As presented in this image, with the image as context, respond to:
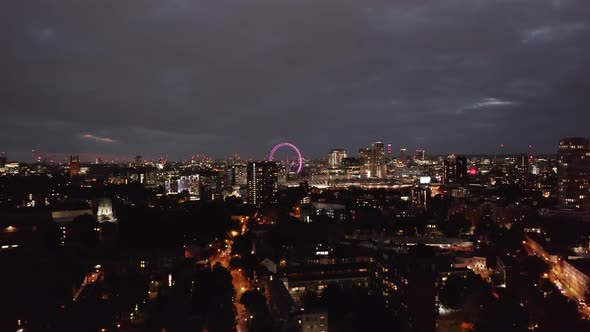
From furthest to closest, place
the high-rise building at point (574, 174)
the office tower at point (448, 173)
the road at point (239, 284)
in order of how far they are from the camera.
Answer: the office tower at point (448, 173)
the high-rise building at point (574, 174)
the road at point (239, 284)

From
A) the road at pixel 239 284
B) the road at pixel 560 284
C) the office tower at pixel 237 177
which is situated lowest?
the road at pixel 560 284

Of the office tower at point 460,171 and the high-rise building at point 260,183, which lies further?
the office tower at point 460,171

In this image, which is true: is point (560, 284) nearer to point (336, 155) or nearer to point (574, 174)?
point (574, 174)

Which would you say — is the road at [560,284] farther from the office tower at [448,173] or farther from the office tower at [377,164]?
the office tower at [377,164]

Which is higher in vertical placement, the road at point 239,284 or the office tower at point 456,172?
the office tower at point 456,172

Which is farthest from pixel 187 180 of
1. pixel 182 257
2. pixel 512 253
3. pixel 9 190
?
pixel 512 253

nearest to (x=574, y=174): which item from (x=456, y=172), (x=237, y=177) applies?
(x=456, y=172)

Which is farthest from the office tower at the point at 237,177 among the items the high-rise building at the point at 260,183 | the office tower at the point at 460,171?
the office tower at the point at 460,171

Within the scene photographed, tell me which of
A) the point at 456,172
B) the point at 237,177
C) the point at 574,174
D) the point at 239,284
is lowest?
the point at 239,284

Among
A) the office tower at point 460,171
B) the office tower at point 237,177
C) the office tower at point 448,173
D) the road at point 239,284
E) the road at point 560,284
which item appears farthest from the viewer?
the office tower at point 237,177
